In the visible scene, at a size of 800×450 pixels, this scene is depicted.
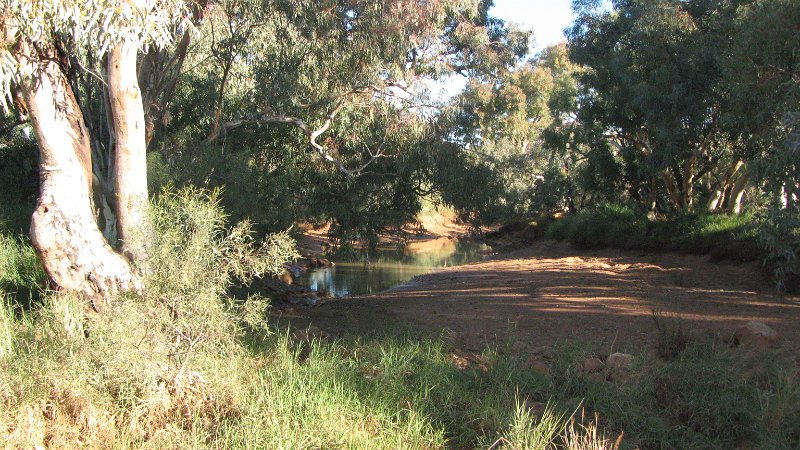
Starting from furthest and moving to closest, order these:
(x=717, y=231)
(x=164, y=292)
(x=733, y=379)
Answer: (x=717, y=231) → (x=733, y=379) → (x=164, y=292)

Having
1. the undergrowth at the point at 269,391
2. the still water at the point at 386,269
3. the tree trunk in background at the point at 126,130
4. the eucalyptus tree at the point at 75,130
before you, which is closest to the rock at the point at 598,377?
the undergrowth at the point at 269,391

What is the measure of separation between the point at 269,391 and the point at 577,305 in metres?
6.74

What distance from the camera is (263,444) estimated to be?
149 inches

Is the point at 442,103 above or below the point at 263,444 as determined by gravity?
above

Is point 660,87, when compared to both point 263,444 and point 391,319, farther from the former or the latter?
point 263,444

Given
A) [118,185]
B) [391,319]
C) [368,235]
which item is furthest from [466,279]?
[118,185]

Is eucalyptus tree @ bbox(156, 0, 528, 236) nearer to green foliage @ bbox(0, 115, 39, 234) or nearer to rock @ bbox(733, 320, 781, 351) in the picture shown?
green foliage @ bbox(0, 115, 39, 234)

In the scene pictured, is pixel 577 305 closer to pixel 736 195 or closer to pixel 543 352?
pixel 543 352

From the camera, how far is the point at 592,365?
5855 millimetres

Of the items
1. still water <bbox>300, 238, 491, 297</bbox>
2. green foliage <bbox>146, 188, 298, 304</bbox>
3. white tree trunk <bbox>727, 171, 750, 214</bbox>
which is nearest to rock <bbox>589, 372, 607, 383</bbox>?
green foliage <bbox>146, 188, 298, 304</bbox>

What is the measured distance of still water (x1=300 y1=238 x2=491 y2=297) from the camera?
682 inches

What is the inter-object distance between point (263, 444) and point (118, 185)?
364 centimetres

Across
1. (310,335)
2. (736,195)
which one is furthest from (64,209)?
(736,195)

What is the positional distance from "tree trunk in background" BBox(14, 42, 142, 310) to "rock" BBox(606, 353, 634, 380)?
391cm
